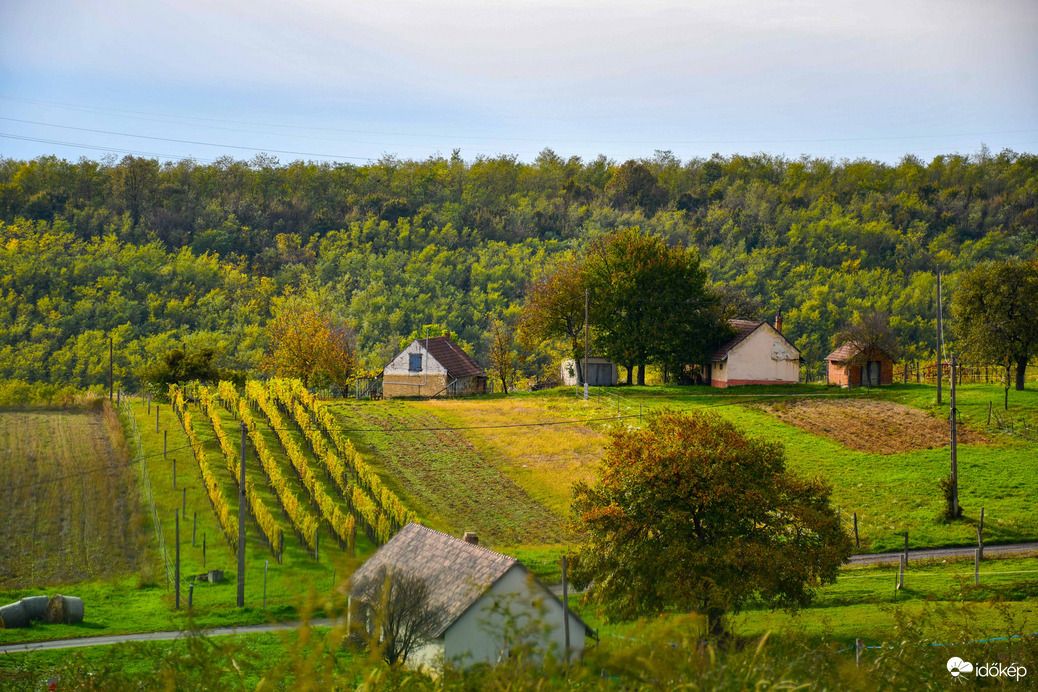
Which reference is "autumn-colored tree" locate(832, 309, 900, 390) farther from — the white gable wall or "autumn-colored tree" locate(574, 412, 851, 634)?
"autumn-colored tree" locate(574, 412, 851, 634)

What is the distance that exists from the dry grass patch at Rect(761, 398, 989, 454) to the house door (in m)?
4.99

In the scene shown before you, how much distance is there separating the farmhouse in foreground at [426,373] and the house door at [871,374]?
2481cm

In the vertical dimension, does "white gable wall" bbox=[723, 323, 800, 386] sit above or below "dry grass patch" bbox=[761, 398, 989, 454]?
above

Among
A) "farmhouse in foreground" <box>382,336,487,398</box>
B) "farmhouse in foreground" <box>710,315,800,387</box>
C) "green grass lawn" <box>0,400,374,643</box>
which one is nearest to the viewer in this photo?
"green grass lawn" <box>0,400,374,643</box>

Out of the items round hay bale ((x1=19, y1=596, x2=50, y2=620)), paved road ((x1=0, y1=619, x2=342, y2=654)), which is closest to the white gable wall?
paved road ((x1=0, y1=619, x2=342, y2=654))

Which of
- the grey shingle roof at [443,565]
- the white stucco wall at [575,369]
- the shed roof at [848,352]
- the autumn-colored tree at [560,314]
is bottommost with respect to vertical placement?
the grey shingle roof at [443,565]

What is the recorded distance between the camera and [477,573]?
2020 centimetres

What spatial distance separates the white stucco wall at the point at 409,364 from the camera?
57.9m

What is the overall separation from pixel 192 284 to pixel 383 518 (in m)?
62.3

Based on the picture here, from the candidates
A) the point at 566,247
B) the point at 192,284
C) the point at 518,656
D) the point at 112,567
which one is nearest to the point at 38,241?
the point at 192,284

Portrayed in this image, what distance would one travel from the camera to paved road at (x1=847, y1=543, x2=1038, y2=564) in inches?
1138

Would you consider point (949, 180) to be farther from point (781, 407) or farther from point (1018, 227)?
point (781, 407)

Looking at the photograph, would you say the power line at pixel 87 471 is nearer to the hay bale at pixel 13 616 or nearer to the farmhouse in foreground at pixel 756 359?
the hay bale at pixel 13 616

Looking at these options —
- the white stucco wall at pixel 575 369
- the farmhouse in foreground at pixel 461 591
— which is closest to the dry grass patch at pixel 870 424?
the white stucco wall at pixel 575 369
